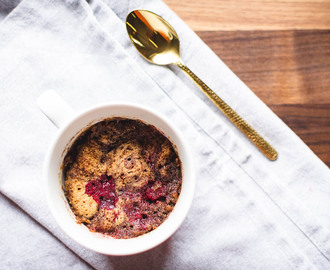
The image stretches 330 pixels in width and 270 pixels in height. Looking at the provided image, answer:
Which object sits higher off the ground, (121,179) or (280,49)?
(121,179)

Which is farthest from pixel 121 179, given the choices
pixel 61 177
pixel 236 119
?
pixel 236 119

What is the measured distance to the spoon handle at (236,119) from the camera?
118 centimetres

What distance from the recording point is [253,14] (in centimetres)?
126

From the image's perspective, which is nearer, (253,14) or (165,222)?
(165,222)

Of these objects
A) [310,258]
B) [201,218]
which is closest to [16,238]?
[201,218]

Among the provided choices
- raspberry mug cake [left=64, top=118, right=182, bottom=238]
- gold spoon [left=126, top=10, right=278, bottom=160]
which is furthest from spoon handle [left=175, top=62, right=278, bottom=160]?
raspberry mug cake [left=64, top=118, right=182, bottom=238]

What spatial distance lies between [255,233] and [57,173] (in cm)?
70

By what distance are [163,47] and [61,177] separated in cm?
58

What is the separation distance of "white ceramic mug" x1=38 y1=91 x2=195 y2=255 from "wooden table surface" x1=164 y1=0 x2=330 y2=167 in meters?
0.48

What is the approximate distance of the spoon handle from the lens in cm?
118

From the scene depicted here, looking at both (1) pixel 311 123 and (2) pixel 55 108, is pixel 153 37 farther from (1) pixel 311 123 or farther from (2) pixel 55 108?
(1) pixel 311 123

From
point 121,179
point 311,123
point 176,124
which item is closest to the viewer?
point 121,179

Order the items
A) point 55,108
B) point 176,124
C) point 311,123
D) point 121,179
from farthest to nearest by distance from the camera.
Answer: point 311,123 → point 176,124 → point 121,179 → point 55,108

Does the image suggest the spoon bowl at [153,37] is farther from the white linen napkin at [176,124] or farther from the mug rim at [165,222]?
the mug rim at [165,222]
